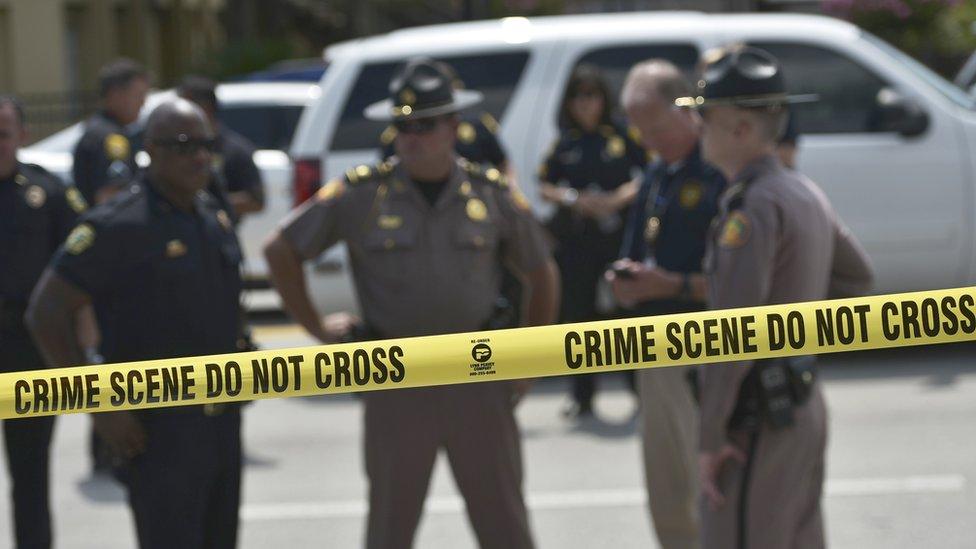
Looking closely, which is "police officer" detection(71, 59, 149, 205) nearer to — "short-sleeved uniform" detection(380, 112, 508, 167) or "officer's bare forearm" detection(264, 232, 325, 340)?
"short-sleeved uniform" detection(380, 112, 508, 167)

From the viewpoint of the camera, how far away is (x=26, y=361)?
596cm

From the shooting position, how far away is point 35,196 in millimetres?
6289

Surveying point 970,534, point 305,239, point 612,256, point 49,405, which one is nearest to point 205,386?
point 49,405

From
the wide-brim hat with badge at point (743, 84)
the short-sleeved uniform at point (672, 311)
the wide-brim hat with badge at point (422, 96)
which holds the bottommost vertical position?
the short-sleeved uniform at point (672, 311)

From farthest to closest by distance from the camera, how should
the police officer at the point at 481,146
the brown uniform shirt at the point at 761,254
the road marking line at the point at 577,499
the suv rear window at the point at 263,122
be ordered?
the suv rear window at the point at 263,122, the police officer at the point at 481,146, the road marking line at the point at 577,499, the brown uniform shirt at the point at 761,254

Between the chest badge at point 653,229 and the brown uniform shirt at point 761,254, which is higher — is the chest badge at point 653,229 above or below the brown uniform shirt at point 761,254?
below

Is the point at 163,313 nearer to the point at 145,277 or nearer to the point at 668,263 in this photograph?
the point at 145,277

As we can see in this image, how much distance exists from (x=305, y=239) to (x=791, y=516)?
182 cm

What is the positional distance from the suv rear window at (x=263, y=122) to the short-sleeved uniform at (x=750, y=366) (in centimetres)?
1019

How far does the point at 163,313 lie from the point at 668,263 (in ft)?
6.01

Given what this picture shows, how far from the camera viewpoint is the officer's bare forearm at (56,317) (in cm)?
475

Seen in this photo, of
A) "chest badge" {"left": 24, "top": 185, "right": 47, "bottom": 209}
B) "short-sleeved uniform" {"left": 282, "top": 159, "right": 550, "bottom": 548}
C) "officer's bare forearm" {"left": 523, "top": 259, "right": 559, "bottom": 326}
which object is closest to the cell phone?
"officer's bare forearm" {"left": 523, "top": 259, "right": 559, "bottom": 326}

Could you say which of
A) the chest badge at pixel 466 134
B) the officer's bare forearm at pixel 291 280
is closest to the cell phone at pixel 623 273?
the officer's bare forearm at pixel 291 280

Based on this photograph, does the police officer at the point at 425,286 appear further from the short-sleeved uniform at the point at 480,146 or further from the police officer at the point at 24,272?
the short-sleeved uniform at the point at 480,146
